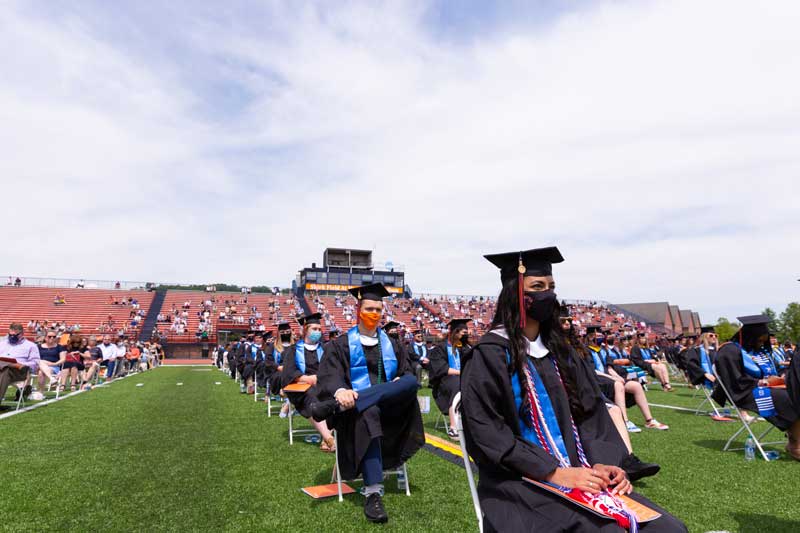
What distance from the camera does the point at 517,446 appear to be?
7.83 feet

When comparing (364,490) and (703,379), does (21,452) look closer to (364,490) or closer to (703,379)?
(364,490)

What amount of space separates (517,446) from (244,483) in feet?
12.8

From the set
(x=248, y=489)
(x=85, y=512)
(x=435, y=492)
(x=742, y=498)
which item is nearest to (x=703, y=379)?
(x=742, y=498)

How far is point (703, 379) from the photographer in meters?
9.12

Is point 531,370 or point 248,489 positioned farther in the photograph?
point 248,489

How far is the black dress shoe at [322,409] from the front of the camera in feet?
14.3

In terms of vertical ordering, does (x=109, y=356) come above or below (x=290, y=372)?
below

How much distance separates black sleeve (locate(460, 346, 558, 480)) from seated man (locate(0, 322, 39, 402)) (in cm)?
1082

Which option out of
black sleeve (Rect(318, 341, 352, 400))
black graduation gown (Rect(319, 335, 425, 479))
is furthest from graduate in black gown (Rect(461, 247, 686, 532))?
black sleeve (Rect(318, 341, 352, 400))

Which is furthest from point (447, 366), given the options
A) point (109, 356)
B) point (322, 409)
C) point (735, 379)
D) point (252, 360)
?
point (109, 356)

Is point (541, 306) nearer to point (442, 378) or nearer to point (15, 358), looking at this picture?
point (442, 378)

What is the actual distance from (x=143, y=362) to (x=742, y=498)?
1202 inches

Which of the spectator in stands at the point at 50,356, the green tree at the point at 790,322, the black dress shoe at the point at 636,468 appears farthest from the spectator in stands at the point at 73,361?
the green tree at the point at 790,322

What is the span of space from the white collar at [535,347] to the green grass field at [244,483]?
2.05 m
